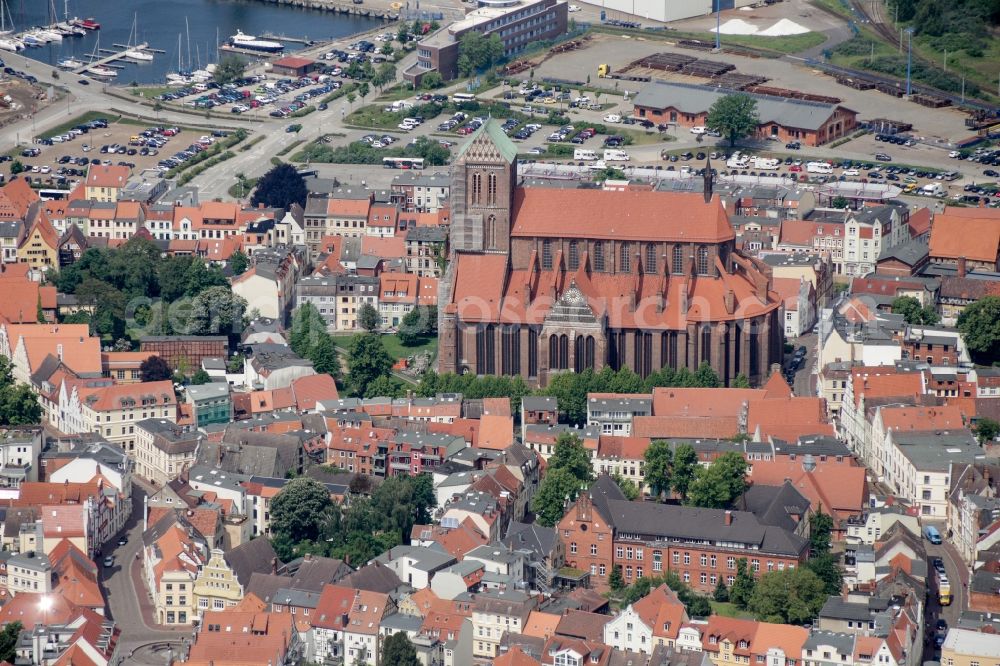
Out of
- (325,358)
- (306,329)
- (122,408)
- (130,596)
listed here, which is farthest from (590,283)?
(130,596)

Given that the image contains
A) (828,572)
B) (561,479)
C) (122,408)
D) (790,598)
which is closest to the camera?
(790,598)

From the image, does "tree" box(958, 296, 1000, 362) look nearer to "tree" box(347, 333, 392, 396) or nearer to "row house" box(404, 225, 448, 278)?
"tree" box(347, 333, 392, 396)

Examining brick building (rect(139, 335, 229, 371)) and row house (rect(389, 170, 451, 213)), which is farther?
row house (rect(389, 170, 451, 213))

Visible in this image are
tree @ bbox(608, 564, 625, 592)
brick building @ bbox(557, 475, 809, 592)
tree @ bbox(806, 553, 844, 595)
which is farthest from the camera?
tree @ bbox(608, 564, 625, 592)

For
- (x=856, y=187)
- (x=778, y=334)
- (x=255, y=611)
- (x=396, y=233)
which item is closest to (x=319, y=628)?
(x=255, y=611)

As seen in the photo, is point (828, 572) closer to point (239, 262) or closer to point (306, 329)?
point (306, 329)

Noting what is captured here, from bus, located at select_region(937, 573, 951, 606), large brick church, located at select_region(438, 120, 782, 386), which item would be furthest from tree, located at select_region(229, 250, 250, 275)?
bus, located at select_region(937, 573, 951, 606)
